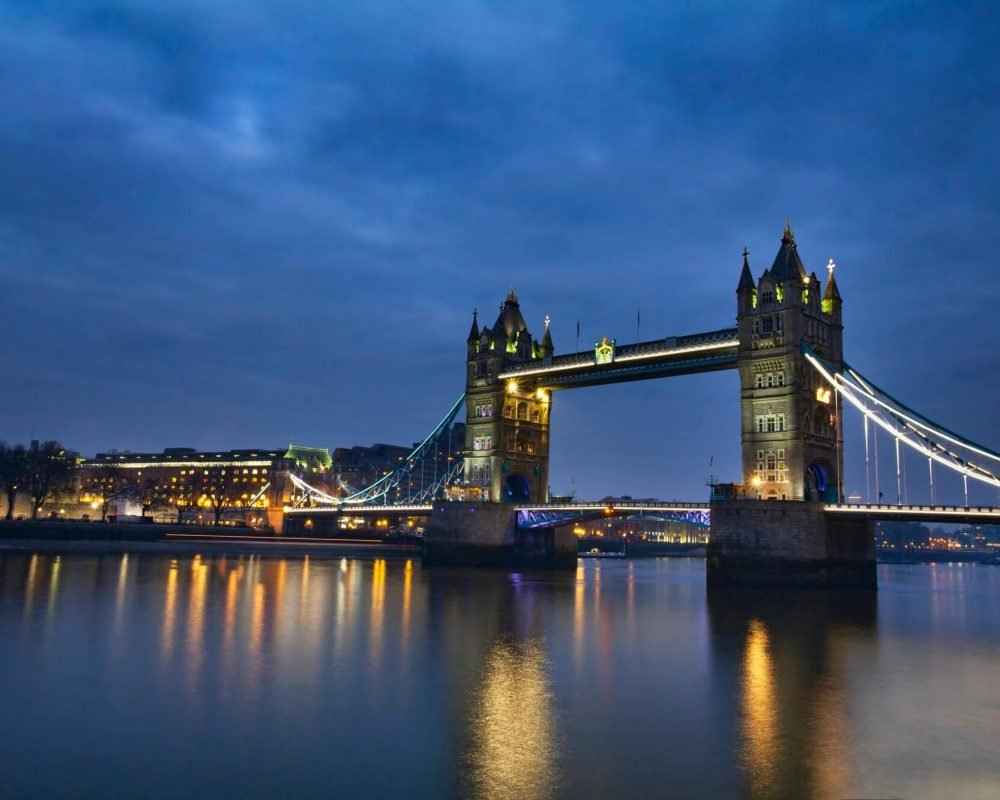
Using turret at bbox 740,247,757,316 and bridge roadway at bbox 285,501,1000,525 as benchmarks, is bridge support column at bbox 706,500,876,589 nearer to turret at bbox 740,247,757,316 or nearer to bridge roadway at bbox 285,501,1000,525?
bridge roadway at bbox 285,501,1000,525

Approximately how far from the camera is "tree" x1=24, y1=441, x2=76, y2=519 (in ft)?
329

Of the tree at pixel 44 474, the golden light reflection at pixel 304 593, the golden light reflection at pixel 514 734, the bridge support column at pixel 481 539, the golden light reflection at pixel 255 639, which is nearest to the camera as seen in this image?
the golden light reflection at pixel 514 734

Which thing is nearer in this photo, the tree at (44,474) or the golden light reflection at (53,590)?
the golden light reflection at (53,590)

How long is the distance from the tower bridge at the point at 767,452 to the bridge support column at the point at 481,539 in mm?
112

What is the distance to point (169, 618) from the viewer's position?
3136cm

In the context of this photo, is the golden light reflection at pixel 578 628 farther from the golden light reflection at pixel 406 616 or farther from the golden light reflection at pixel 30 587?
the golden light reflection at pixel 30 587

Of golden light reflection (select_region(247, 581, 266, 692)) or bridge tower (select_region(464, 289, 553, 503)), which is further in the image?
bridge tower (select_region(464, 289, 553, 503))

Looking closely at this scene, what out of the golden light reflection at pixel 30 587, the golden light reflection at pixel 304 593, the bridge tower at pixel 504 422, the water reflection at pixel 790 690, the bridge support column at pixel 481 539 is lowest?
the golden light reflection at pixel 304 593

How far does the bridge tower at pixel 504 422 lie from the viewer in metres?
78.3

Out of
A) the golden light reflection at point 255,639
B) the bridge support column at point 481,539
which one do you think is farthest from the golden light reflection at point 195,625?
the bridge support column at point 481,539

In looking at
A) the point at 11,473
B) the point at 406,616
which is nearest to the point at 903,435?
the point at 406,616

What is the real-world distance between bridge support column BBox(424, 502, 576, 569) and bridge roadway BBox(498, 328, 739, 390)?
12623mm

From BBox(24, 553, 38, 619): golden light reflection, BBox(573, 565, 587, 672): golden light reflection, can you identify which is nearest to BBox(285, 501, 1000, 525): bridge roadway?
BBox(573, 565, 587, 672): golden light reflection

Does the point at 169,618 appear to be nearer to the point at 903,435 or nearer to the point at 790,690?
the point at 790,690
